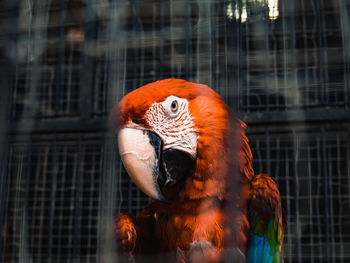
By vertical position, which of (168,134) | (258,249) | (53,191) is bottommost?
(258,249)

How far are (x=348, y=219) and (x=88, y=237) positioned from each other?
2.71 feet

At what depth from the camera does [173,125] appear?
775 millimetres

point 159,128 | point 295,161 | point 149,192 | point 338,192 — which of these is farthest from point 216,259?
point 338,192

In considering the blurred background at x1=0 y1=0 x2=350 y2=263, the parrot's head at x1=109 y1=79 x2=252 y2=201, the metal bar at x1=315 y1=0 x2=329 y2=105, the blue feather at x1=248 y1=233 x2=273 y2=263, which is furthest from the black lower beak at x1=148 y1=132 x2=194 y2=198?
the metal bar at x1=315 y1=0 x2=329 y2=105

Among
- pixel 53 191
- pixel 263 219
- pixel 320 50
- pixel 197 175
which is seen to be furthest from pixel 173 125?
pixel 53 191

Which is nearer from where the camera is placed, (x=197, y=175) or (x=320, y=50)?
(x=197, y=175)

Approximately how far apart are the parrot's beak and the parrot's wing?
0.52 feet

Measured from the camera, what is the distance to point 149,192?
0.72 m

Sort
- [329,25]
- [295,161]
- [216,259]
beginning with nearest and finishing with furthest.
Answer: [216,259] → [329,25] → [295,161]

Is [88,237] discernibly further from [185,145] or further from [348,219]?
[348,219]

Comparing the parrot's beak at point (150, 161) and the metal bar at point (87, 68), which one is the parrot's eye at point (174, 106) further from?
the metal bar at point (87, 68)

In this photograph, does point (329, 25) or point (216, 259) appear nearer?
point (216, 259)

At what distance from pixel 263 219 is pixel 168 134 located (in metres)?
0.28

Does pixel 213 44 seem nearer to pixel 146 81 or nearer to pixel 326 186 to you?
pixel 146 81
